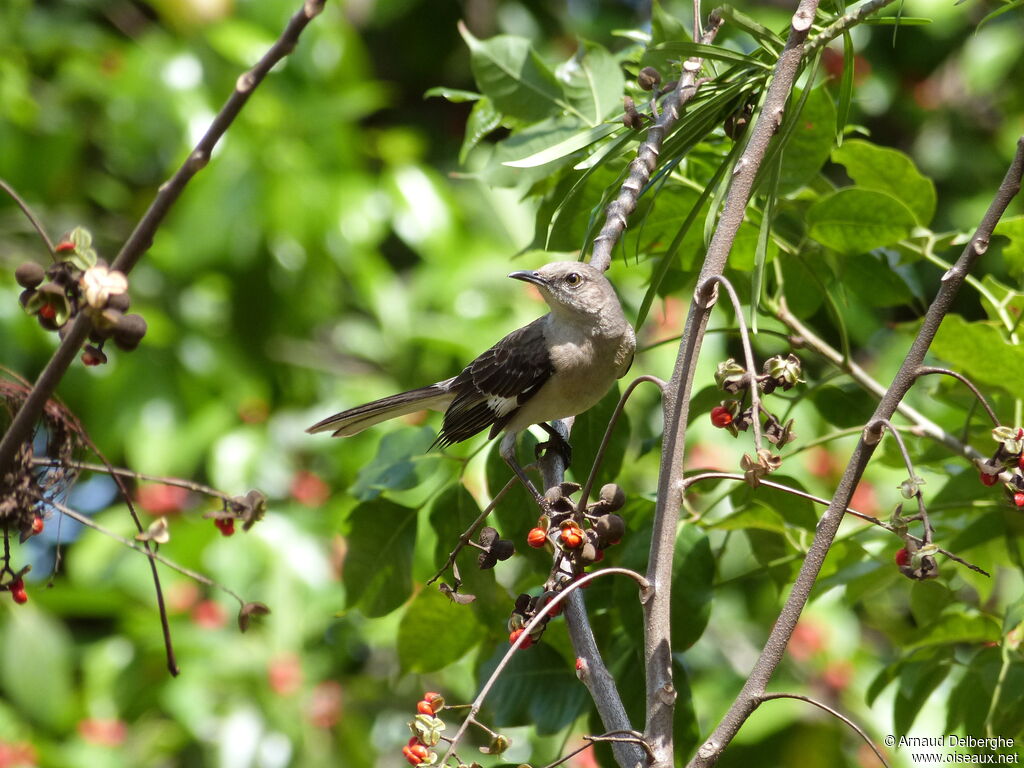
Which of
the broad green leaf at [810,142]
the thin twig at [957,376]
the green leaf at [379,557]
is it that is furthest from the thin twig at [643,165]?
the green leaf at [379,557]

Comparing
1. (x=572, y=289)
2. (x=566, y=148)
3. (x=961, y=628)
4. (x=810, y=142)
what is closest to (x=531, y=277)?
(x=572, y=289)

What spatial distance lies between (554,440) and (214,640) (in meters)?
3.73

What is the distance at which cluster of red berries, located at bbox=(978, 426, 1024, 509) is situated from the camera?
169cm

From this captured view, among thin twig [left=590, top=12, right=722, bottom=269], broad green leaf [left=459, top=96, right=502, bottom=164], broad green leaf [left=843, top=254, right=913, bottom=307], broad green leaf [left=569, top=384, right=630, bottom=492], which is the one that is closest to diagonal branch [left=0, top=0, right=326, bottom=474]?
thin twig [left=590, top=12, right=722, bottom=269]

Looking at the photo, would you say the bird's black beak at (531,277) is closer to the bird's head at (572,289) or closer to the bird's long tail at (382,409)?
the bird's head at (572,289)

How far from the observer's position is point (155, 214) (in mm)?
1367

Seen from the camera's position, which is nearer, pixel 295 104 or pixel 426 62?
pixel 295 104

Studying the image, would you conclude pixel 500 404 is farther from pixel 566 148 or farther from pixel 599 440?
pixel 566 148

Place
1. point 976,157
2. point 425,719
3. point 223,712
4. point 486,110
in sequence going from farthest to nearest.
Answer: point 976,157 → point 223,712 → point 486,110 → point 425,719

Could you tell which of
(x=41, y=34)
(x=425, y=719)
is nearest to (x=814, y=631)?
(x=425, y=719)

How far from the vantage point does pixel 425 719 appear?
1.53 meters

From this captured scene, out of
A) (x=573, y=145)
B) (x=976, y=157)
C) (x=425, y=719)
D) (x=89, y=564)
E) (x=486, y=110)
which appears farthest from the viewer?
(x=976, y=157)

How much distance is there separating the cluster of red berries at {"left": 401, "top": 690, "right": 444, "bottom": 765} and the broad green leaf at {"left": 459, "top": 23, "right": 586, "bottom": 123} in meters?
1.64

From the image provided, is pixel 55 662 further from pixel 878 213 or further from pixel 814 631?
pixel 878 213
